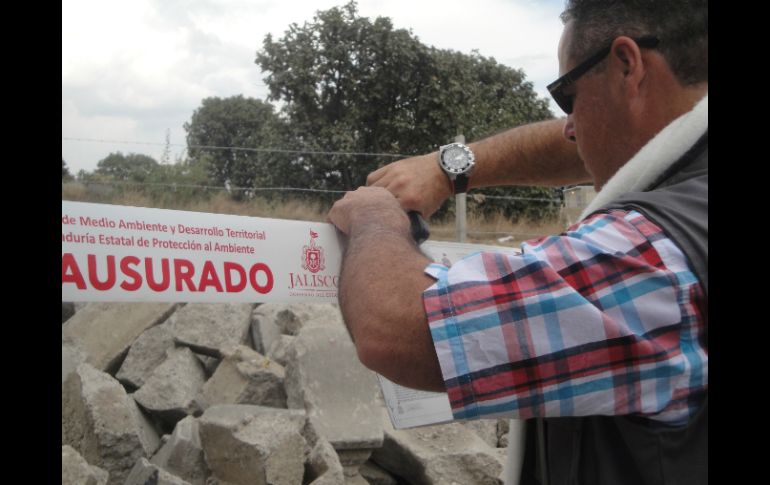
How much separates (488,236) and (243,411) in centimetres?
573

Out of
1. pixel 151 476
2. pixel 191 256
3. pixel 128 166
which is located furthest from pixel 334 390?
pixel 128 166

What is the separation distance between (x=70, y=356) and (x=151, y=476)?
1665 millimetres

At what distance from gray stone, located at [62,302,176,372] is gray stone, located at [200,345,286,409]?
0.74 meters

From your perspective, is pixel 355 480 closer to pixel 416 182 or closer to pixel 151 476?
pixel 151 476

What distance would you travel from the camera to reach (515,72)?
658 inches

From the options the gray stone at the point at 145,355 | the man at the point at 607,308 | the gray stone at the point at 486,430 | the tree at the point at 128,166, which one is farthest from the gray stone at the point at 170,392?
the tree at the point at 128,166

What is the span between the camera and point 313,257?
6.06ft

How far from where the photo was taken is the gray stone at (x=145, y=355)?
13.1 feet

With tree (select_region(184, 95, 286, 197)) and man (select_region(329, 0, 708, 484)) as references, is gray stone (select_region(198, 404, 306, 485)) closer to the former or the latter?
man (select_region(329, 0, 708, 484))

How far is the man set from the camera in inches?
42.6

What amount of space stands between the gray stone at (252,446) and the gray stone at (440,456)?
0.62 m

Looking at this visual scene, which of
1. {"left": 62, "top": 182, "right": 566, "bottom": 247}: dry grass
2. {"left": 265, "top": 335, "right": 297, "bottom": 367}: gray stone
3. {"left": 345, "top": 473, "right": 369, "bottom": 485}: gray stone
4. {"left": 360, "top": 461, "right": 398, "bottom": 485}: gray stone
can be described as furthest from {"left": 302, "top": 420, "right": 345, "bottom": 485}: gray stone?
{"left": 62, "top": 182, "right": 566, "bottom": 247}: dry grass

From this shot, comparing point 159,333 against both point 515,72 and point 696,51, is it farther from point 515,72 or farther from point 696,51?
point 515,72
